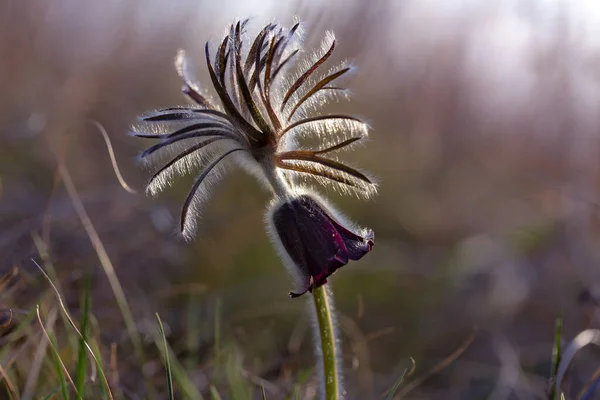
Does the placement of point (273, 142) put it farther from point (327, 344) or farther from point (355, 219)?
point (355, 219)

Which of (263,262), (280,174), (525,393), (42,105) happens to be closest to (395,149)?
(263,262)

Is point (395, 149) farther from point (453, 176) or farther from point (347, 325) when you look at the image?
point (347, 325)

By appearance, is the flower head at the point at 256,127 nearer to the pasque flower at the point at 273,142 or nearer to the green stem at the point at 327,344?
the pasque flower at the point at 273,142

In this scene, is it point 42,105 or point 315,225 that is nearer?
point 315,225

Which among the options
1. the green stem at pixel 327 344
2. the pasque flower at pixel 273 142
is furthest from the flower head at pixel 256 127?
the green stem at pixel 327 344

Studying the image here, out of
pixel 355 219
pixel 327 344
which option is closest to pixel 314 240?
pixel 327 344

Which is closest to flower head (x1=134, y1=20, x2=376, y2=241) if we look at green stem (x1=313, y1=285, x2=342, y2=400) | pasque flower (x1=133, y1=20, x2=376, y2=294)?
pasque flower (x1=133, y1=20, x2=376, y2=294)
